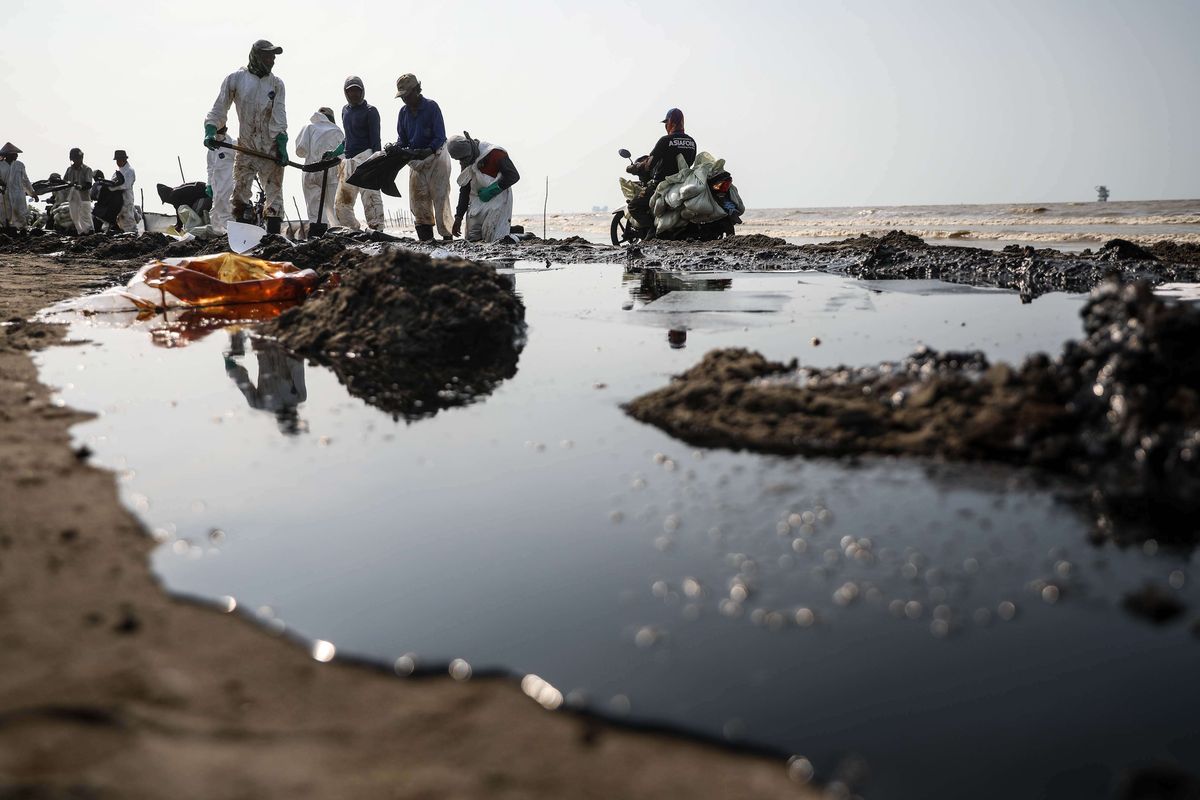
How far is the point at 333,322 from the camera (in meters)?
6.34

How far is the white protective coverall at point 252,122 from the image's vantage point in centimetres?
1226

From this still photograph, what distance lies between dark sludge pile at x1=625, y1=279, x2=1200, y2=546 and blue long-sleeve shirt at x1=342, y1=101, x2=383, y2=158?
38.5ft

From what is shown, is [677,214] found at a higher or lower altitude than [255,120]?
lower

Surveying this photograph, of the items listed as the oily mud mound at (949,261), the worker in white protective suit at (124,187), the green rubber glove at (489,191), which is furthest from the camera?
the worker in white protective suit at (124,187)

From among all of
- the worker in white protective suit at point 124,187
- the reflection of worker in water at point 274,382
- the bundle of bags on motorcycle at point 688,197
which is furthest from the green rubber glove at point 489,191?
the worker in white protective suit at point 124,187

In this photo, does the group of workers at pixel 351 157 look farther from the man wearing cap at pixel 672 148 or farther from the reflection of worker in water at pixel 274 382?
the reflection of worker in water at pixel 274 382

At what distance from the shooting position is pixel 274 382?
5141 mm

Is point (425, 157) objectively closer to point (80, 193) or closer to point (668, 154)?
point (668, 154)

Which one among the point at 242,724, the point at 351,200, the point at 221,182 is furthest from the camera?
the point at 351,200

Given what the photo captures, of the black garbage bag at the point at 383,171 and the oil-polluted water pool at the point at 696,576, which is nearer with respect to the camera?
the oil-polluted water pool at the point at 696,576

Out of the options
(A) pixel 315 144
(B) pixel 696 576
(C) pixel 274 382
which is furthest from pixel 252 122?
(B) pixel 696 576

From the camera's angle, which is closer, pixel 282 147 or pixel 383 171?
pixel 282 147

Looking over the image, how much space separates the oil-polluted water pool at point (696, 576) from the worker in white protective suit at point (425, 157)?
10.3 metres

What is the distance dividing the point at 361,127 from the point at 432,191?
1413mm
